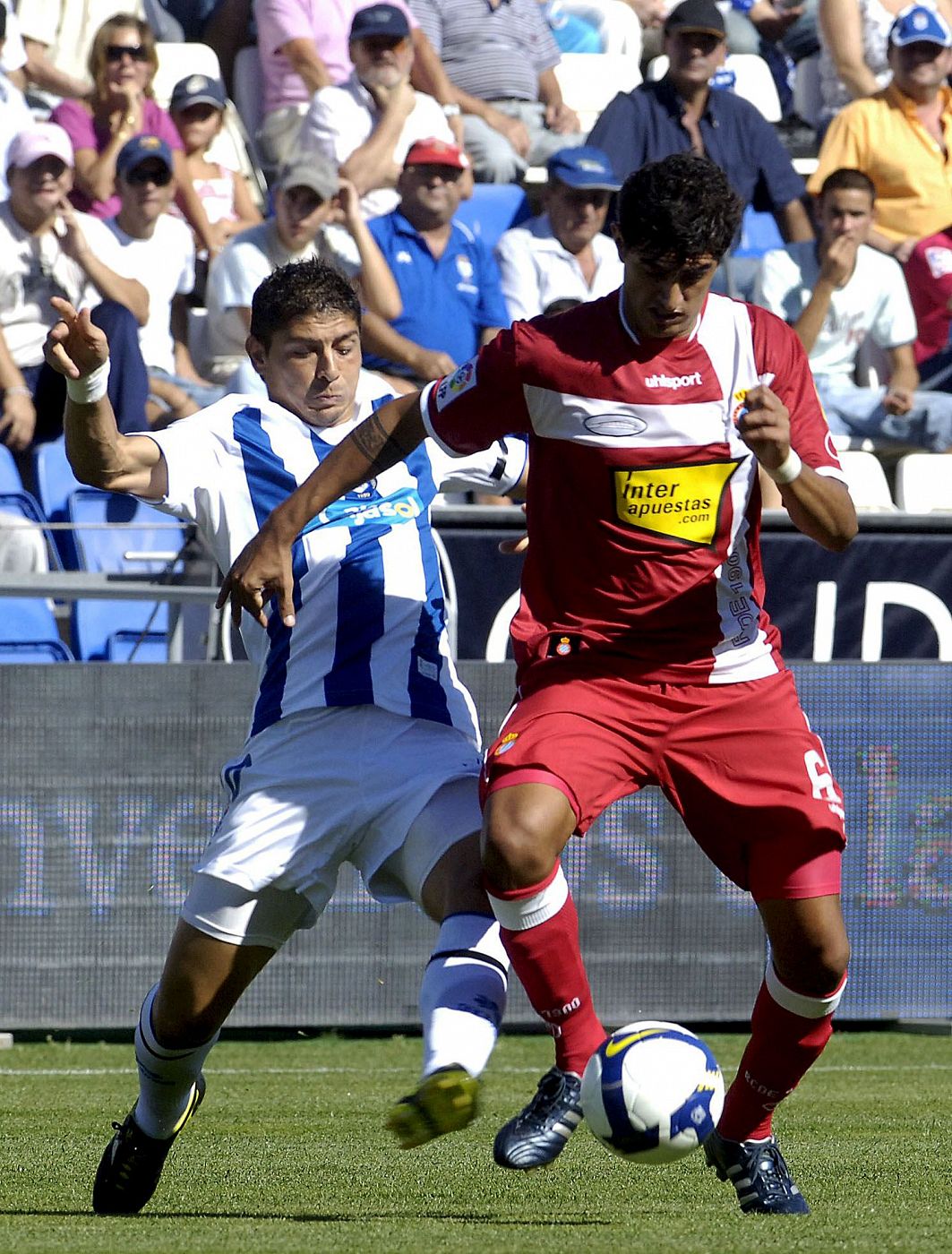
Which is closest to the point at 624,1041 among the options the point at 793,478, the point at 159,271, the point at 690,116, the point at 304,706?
the point at 304,706

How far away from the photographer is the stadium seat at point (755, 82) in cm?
1404

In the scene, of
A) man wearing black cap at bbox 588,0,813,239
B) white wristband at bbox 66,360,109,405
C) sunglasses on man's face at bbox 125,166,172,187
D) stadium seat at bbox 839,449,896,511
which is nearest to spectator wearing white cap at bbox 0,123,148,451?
sunglasses on man's face at bbox 125,166,172,187

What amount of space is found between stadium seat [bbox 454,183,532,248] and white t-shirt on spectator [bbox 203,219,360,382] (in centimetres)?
153

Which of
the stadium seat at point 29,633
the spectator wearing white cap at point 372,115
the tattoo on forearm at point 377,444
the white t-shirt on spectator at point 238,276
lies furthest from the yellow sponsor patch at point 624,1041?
the spectator wearing white cap at point 372,115

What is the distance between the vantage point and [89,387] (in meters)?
4.48

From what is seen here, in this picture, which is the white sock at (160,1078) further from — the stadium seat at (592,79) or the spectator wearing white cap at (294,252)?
the stadium seat at (592,79)

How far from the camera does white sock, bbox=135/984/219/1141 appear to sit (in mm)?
4574

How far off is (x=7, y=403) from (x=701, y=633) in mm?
6152

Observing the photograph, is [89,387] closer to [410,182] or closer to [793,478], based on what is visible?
[793,478]

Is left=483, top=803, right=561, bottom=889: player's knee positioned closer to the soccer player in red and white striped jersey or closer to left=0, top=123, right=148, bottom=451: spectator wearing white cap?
the soccer player in red and white striped jersey

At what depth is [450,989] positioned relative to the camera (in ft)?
13.4

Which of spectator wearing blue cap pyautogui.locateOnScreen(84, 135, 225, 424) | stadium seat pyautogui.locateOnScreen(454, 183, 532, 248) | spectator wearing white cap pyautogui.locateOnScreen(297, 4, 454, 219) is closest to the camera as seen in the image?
spectator wearing blue cap pyautogui.locateOnScreen(84, 135, 225, 424)

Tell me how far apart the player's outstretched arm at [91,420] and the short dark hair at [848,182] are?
728 centimetres

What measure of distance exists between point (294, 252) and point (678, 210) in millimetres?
6601
